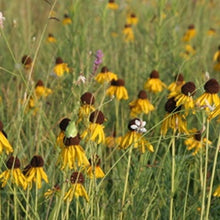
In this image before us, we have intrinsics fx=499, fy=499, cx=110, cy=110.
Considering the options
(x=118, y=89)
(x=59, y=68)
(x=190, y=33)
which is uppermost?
(x=190, y=33)

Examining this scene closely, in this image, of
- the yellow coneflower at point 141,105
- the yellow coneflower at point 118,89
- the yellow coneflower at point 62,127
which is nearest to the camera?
the yellow coneflower at point 62,127

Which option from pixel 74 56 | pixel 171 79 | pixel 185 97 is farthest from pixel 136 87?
pixel 185 97

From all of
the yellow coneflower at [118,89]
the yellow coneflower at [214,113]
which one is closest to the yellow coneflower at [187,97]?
the yellow coneflower at [214,113]

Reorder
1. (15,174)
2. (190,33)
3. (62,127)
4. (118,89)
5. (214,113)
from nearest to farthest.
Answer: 1. (214,113)
2. (62,127)
3. (15,174)
4. (118,89)
5. (190,33)

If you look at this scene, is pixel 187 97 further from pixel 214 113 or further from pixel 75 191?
pixel 75 191

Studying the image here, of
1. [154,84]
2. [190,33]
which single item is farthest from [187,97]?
[190,33]

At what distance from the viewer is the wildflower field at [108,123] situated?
1.77 meters

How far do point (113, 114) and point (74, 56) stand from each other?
516 millimetres

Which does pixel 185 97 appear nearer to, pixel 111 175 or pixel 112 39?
pixel 111 175

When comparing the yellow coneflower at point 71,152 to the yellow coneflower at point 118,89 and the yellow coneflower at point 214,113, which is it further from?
the yellow coneflower at point 118,89

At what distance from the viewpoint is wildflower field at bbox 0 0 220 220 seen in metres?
1.77

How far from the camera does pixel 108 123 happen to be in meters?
3.30

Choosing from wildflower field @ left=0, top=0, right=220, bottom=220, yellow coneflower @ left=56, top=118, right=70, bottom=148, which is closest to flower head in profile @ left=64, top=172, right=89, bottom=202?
wildflower field @ left=0, top=0, right=220, bottom=220

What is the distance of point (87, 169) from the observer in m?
1.85
